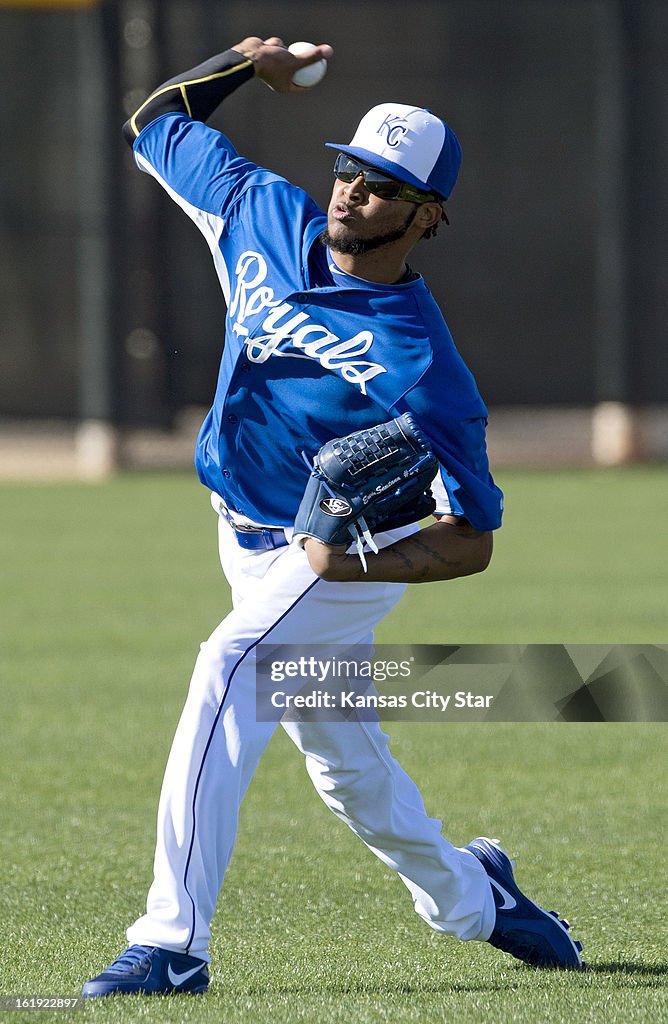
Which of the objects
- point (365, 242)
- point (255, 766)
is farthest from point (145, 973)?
point (365, 242)

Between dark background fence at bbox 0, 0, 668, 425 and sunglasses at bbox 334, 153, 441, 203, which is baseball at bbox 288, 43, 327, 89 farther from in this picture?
dark background fence at bbox 0, 0, 668, 425

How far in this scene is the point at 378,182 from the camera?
3.71 metres

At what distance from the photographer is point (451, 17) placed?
22.6 m

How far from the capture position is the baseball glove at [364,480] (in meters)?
3.50

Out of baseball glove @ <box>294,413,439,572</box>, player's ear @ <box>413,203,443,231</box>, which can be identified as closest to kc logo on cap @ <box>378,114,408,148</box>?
player's ear @ <box>413,203,443,231</box>

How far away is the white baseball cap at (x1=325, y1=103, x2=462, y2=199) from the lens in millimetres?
3705

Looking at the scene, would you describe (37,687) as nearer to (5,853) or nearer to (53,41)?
(5,853)

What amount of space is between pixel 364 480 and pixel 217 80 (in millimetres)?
1496

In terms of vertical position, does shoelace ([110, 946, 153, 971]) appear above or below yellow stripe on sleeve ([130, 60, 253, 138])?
below

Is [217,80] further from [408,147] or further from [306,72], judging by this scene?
[408,147]

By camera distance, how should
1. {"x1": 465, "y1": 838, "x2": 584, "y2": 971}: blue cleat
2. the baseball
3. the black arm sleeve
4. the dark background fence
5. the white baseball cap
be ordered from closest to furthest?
the white baseball cap → {"x1": 465, "y1": 838, "x2": 584, "y2": 971}: blue cleat → the black arm sleeve → the baseball → the dark background fence

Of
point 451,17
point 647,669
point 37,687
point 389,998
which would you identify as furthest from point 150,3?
point 389,998
